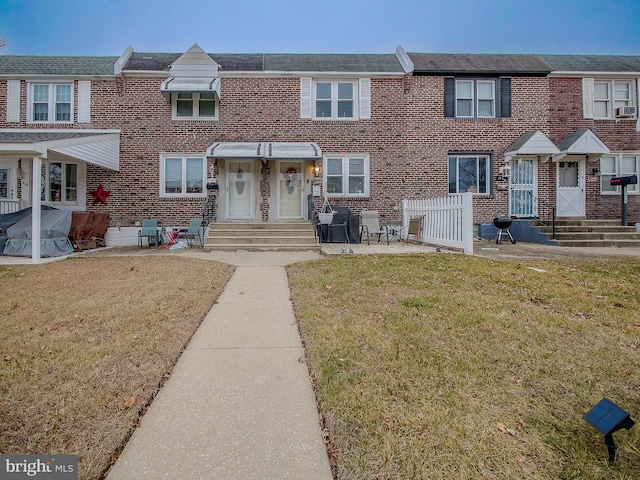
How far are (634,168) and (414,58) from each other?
1011 cm

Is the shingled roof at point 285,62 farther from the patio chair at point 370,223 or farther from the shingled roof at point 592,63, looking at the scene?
the shingled roof at point 592,63

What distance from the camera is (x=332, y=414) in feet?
7.12

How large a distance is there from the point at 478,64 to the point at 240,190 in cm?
1086

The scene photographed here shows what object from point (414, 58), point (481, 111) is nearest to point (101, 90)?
point (414, 58)

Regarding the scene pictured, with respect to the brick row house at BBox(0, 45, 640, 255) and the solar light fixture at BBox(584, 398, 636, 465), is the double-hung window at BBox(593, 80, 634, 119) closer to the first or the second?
the brick row house at BBox(0, 45, 640, 255)

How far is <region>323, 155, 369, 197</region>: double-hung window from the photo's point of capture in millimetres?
14102

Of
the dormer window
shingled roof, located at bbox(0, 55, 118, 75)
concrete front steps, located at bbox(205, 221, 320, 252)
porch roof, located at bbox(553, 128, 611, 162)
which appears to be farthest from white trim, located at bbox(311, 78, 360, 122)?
porch roof, located at bbox(553, 128, 611, 162)

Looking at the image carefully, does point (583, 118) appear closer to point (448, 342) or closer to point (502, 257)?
point (502, 257)

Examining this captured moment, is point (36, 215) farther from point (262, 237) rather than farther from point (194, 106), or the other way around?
point (194, 106)

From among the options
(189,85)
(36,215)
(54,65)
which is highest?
(54,65)

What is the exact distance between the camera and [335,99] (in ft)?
46.6

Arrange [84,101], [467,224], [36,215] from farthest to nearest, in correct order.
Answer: [84,101]
[467,224]
[36,215]

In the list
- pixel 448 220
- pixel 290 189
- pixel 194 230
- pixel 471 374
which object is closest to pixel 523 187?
pixel 448 220

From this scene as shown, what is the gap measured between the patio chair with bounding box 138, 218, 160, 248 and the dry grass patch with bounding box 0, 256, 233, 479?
5.92m
